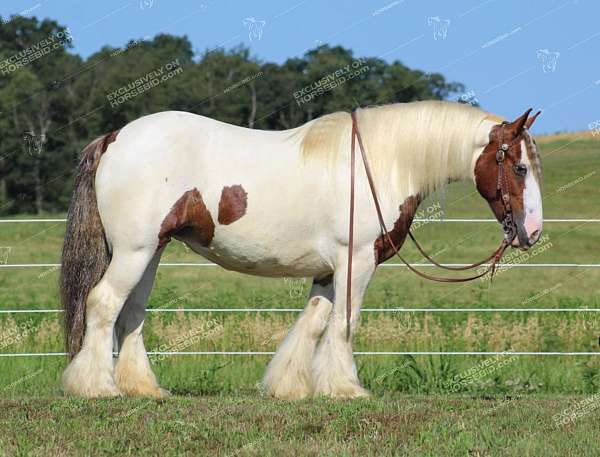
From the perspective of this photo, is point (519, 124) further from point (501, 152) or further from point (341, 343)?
point (341, 343)

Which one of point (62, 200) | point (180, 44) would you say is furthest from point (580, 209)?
point (180, 44)

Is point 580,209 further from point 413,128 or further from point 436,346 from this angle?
point 413,128

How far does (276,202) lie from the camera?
7145 millimetres

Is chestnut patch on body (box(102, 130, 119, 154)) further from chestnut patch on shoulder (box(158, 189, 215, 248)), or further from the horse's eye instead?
the horse's eye

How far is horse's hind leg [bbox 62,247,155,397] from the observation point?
702cm

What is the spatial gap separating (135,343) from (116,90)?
3814 centimetres

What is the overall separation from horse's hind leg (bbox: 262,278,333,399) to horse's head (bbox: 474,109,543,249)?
149cm

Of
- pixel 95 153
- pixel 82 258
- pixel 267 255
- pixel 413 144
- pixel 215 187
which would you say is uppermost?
pixel 95 153

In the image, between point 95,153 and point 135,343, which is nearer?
point 95,153

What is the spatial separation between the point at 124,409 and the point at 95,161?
6.57ft

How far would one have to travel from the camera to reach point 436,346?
1148 centimetres

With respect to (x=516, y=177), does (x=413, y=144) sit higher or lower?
higher

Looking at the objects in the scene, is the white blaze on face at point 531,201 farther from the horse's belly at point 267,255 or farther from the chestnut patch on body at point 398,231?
the horse's belly at point 267,255

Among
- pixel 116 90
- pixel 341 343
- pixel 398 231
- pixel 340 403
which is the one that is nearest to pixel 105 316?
pixel 341 343
